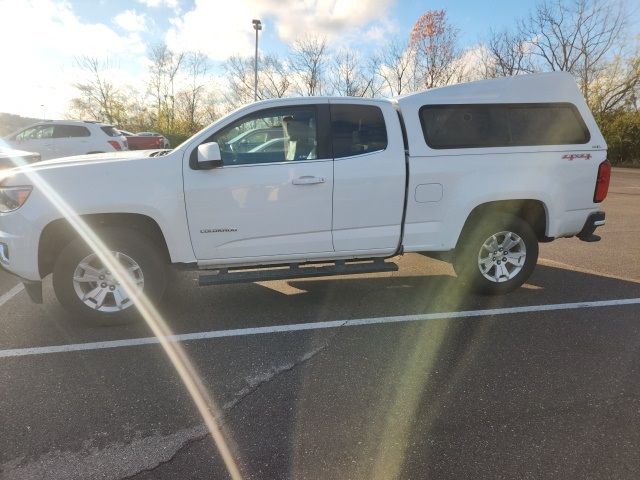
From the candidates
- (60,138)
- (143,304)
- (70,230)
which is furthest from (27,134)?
(143,304)

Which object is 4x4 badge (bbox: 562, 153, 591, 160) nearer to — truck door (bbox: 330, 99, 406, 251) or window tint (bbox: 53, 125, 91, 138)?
truck door (bbox: 330, 99, 406, 251)

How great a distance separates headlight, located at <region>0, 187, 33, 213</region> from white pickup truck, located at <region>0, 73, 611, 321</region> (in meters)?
0.01

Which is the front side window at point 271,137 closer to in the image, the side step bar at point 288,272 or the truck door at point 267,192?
the truck door at point 267,192

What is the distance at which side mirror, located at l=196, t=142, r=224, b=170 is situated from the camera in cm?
363

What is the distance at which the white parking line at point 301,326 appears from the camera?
3494 millimetres

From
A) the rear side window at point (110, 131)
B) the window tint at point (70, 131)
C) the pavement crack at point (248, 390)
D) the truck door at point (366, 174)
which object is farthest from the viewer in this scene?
the rear side window at point (110, 131)

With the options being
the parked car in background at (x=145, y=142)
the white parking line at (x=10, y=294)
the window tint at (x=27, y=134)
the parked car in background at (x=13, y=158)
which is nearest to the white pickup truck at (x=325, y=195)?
the white parking line at (x=10, y=294)

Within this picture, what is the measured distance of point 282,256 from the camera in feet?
13.4

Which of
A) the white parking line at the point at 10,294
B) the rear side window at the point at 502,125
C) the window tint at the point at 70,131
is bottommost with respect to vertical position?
the white parking line at the point at 10,294

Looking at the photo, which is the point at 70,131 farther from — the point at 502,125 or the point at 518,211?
the point at 518,211

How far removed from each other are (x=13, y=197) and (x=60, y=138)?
12252mm

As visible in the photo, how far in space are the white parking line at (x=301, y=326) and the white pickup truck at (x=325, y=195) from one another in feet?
1.21

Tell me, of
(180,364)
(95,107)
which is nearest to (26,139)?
(180,364)

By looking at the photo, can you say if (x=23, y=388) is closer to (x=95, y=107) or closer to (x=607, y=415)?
(x=607, y=415)
